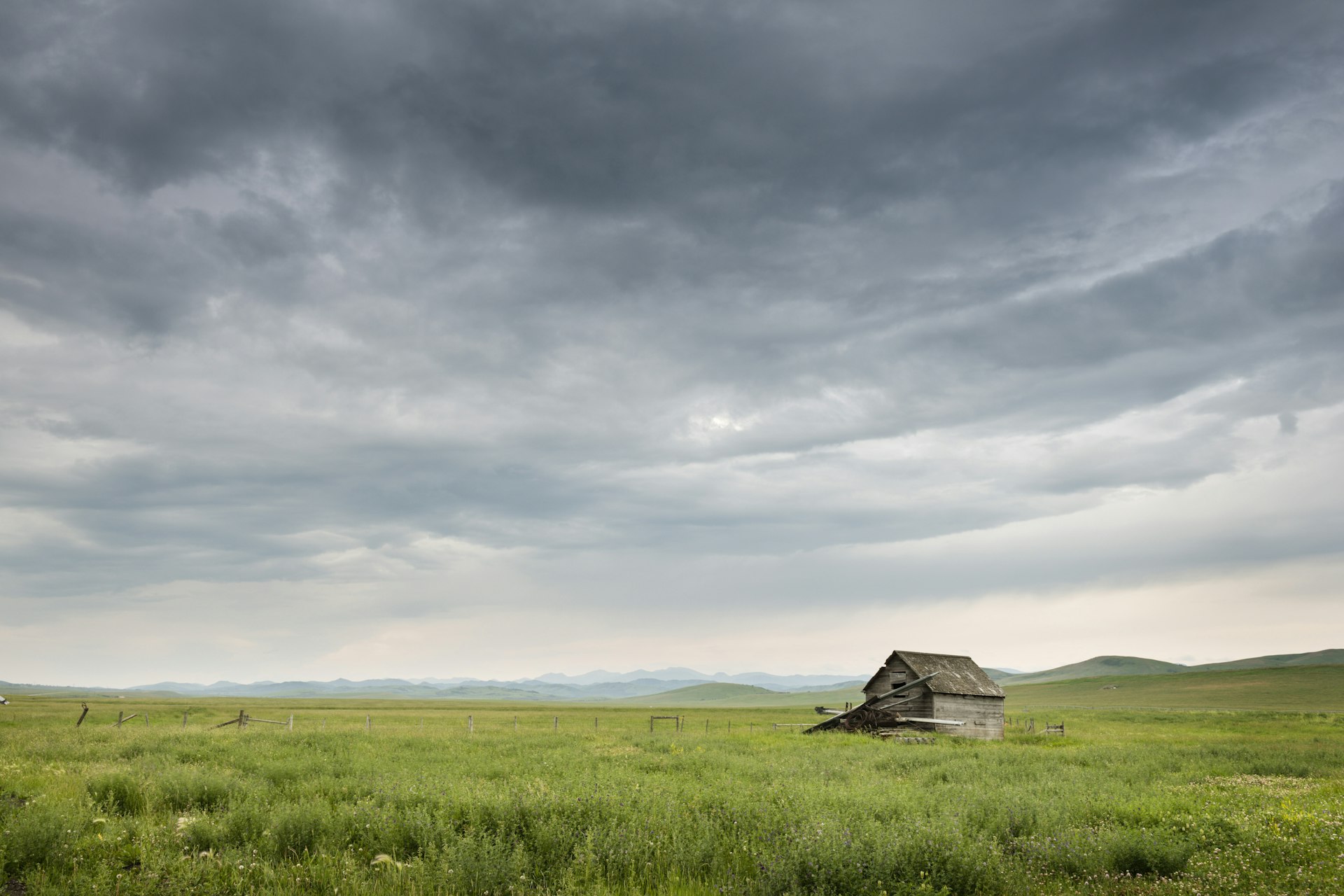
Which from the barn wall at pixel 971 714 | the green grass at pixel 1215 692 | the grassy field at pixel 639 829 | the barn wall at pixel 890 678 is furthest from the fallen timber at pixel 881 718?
the green grass at pixel 1215 692

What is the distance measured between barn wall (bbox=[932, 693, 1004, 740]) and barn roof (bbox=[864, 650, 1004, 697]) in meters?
0.40

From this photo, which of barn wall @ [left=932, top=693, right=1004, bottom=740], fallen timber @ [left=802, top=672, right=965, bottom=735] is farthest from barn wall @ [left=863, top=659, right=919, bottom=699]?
barn wall @ [left=932, top=693, right=1004, bottom=740]

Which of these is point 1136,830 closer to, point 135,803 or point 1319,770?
point 135,803

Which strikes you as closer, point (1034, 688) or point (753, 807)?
point (753, 807)

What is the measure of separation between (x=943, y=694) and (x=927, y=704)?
1.14 metres

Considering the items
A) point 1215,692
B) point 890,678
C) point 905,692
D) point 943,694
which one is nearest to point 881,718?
point 905,692

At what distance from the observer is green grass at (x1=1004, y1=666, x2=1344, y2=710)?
105688 mm

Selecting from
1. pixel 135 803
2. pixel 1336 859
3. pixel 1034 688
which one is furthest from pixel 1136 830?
pixel 1034 688

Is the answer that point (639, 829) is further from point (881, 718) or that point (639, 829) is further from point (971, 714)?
point (971, 714)

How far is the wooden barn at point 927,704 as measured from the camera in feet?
138

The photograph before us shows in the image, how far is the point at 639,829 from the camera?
1081 centimetres

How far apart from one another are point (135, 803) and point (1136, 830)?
1815 cm

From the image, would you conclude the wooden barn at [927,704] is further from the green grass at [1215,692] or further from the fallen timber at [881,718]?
the green grass at [1215,692]

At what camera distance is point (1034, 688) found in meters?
190
